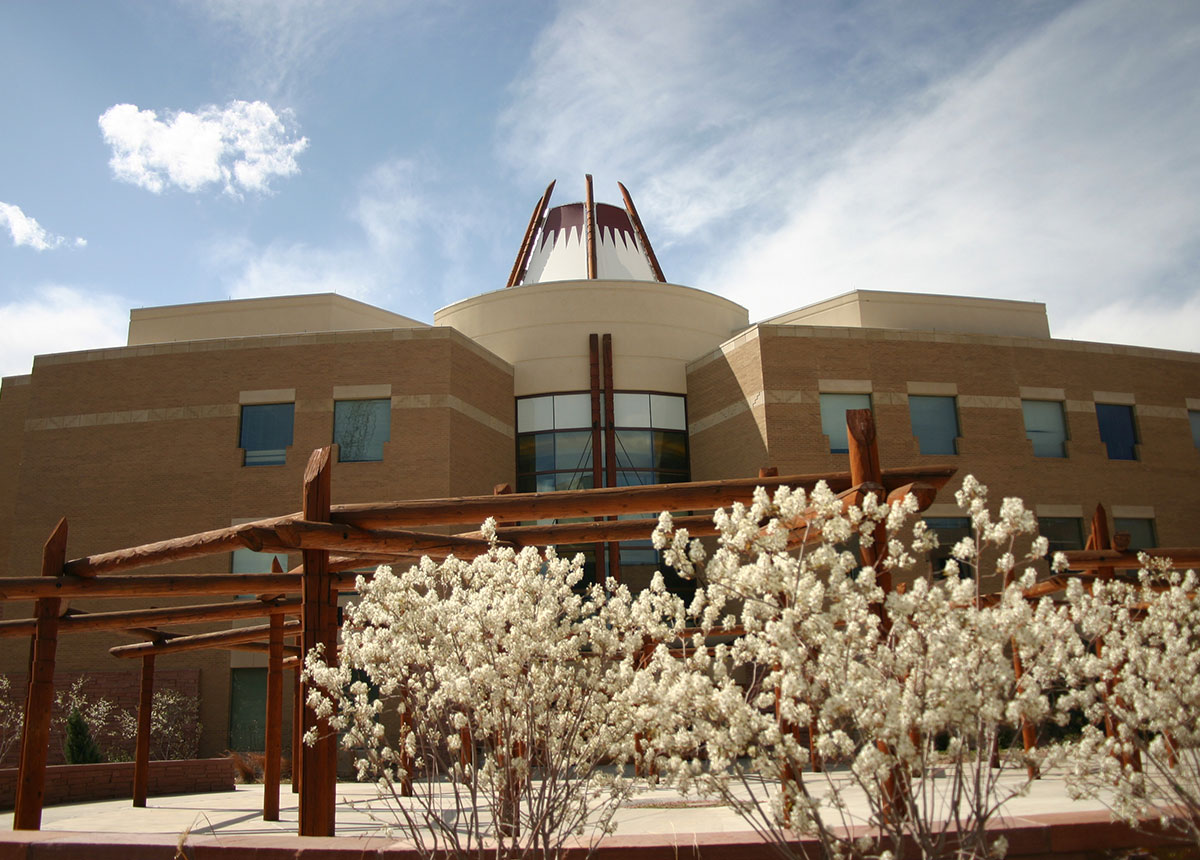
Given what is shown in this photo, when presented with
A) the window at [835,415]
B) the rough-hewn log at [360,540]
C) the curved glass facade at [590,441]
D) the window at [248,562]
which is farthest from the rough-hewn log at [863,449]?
the window at [248,562]

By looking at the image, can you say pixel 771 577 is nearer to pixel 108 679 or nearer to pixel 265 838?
pixel 265 838

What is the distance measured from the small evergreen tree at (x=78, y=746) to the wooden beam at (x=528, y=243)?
2146cm

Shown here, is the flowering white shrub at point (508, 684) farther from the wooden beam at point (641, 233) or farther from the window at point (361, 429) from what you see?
the wooden beam at point (641, 233)

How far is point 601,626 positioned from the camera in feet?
21.5

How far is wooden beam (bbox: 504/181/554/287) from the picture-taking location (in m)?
36.4

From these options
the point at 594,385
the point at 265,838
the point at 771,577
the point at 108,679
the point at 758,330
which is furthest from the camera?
the point at 594,385

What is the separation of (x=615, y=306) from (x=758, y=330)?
17.7 feet

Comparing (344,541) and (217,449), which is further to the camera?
(217,449)

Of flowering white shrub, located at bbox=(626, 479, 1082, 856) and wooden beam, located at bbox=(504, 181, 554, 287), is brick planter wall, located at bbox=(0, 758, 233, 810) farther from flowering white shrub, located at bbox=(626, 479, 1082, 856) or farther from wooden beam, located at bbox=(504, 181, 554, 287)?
wooden beam, located at bbox=(504, 181, 554, 287)

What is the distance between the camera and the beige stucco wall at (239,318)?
29.7m

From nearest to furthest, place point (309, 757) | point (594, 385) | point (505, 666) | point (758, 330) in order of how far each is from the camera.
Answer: point (505, 666), point (309, 757), point (758, 330), point (594, 385)

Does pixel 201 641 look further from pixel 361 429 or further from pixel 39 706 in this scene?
pixel 361 429

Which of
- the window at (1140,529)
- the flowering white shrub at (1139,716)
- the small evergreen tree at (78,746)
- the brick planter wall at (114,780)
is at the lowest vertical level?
the brick planter wall at (114,780)

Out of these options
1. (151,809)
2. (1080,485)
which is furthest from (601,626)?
(1080,485)
